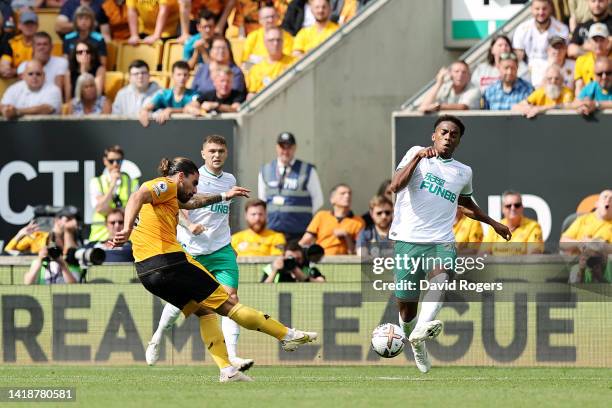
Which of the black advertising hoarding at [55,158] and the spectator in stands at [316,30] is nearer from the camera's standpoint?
the black advertising hoarding at [55,158]

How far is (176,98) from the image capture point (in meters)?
19.6

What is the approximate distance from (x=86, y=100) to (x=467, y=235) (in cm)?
555

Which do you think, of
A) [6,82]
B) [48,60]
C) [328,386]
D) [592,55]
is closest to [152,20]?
[48,60]

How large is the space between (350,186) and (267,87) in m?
1.62

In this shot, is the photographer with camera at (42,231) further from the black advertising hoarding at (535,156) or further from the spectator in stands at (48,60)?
the black advertising hoarding at (535,156)

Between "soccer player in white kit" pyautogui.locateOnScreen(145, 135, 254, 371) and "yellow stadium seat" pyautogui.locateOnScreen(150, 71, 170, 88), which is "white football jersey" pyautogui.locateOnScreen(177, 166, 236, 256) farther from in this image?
"yellow stadium seat" pyautogui.locateOnScreen(150, 71, 170, 88)

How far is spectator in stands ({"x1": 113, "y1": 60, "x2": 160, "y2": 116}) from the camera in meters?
19.9

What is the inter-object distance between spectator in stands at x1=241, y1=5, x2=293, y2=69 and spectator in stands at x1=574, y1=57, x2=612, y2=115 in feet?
13.7

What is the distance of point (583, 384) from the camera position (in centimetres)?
1331

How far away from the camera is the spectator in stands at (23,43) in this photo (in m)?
21.3

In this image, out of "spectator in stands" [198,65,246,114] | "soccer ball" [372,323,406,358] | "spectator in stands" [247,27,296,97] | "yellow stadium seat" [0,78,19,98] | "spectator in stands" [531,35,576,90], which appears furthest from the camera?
"yellow stadium seat" [0,78,19,98]

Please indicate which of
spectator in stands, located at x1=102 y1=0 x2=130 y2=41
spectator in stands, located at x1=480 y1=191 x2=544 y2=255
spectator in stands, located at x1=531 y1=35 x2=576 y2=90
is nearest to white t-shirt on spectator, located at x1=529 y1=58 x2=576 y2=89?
spectator in stands, located at x1=531 y1=35 x2=576 y2=90

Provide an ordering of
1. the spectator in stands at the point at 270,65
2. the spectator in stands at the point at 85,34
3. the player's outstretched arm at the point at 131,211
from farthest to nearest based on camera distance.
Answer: the spectator in stands at the point at 85,34
the spectator in stands at the point at 270,65
the player's outstretched arm at the point at 131,211

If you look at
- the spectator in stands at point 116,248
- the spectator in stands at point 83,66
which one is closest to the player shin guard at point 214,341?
the spectator in stands at point 116,248
